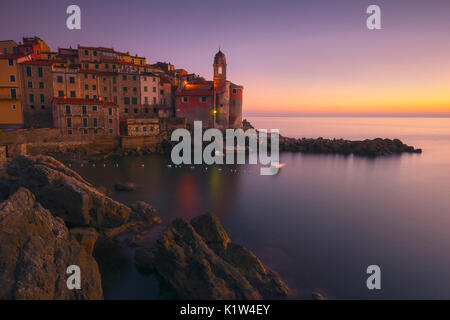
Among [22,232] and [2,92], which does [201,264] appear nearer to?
[22,232]

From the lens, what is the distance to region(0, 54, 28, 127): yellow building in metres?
37.3

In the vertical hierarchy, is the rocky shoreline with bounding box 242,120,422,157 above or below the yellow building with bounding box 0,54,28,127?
below

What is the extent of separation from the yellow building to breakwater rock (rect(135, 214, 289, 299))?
39.9 metres

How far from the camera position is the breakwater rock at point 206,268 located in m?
9.73

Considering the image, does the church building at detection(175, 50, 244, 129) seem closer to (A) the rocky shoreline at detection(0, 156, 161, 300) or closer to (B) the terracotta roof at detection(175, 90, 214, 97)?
(B) the terracotta roof at detection(175, 90, 214, 97)

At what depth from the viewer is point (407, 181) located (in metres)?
34.3

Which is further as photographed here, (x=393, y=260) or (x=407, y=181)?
(x=407, y=181)

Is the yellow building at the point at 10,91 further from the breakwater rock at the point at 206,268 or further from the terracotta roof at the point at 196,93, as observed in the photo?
the breakwater rock at the point at 206,268

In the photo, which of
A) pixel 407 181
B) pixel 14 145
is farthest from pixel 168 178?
pixel 407 181

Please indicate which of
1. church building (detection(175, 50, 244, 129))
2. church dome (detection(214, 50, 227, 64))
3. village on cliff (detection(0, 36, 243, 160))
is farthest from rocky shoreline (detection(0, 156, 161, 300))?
church dome (detection(214, 50, 227, 64))

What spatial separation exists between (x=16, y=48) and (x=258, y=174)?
2187 inches

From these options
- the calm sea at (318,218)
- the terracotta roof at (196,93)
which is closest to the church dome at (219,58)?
the terracotta roof at (196,93)

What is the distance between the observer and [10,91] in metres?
38.0

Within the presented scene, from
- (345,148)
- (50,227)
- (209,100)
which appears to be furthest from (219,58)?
(50,227)
